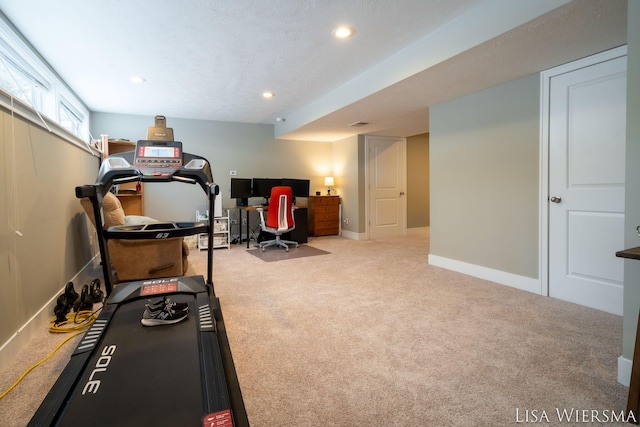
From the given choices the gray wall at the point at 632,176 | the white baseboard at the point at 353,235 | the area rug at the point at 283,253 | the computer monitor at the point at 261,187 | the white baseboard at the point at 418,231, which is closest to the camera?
the gray wall at the point at 632,176

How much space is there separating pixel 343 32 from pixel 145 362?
2.73 meters

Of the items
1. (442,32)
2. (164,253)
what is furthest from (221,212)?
(442,32)

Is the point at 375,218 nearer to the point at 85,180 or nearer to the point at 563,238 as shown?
the point at 563,238

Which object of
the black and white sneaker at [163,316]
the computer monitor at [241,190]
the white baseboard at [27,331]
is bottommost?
the white baseboard at [27,331]

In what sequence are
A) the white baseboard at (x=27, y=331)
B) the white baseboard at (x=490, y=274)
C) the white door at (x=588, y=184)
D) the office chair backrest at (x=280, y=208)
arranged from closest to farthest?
the white baseboard at (x=27, y=331) → the white door at (x=588, y=184) → the white baseboard at (x=490, y=274) → the office chair backrest at (x=280, y=208)

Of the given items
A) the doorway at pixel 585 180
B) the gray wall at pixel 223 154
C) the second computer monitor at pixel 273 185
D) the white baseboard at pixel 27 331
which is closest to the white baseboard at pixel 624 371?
the doorway at pixel 585 180

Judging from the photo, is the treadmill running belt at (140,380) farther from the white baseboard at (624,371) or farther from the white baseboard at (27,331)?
the white baseboard at (624,371)

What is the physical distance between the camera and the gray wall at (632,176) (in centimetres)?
151

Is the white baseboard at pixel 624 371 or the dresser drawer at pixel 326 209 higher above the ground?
the dresser drawer at pixel 326 209

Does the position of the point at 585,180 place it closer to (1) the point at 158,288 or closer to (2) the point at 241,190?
(1) the point at 158,288

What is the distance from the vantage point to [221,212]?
5812mm

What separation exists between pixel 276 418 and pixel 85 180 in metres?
3.76

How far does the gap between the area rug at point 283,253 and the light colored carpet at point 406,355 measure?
1.33 m

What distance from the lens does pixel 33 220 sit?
2.19 m
